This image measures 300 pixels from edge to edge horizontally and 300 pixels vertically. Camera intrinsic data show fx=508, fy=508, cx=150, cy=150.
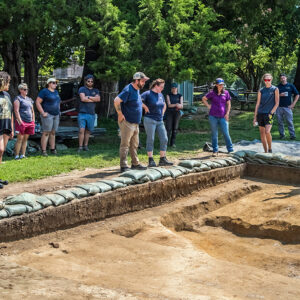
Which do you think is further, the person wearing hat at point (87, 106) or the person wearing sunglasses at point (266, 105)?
the person wearing hat at point (87, 106)

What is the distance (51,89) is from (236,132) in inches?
283

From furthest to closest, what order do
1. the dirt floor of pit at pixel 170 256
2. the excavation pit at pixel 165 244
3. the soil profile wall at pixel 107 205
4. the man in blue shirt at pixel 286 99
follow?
the man in blue shirt at pixel 286 99 < the soil profile wall at pixel 107 205 < the excavation pit at pixel 165 244 < the dirt floor of pit at pixel 170 256

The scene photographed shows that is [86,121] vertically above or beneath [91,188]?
above

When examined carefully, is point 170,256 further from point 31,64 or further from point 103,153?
point 31,64

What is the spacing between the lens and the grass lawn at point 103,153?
9070 millimetres

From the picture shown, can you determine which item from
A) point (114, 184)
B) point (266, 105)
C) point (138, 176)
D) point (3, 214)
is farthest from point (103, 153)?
point (3, 214)

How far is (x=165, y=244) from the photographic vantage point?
6.18 metres

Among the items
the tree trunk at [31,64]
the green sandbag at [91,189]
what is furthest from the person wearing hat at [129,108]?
the tree trunk at [31,64]

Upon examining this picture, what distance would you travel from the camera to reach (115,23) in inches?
515

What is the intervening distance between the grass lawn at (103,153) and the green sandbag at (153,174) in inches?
78.1

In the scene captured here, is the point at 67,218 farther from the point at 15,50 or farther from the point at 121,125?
the point at 15,50

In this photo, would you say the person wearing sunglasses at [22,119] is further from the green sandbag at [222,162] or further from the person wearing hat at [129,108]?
the green sandbag at [222,162]

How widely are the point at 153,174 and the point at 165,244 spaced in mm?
1975

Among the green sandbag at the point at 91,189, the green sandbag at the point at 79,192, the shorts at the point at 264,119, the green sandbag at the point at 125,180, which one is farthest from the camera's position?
the shorts at the point at 264,119
